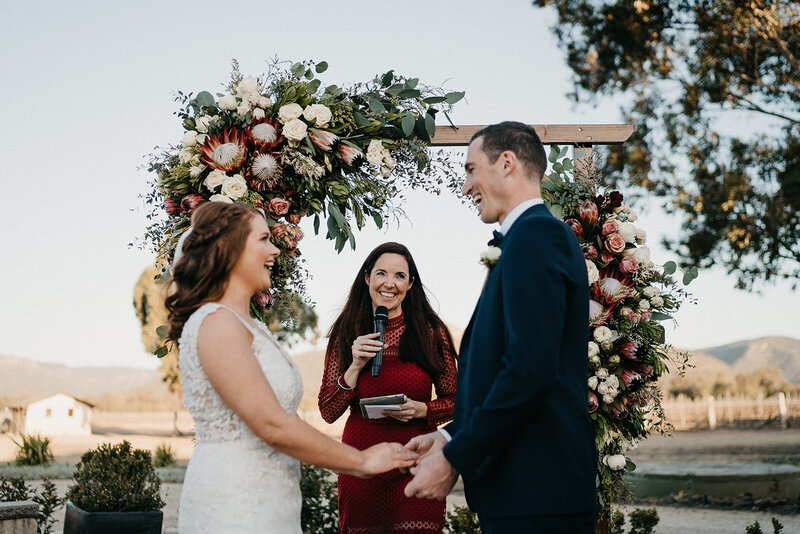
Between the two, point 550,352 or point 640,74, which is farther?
point 640,74

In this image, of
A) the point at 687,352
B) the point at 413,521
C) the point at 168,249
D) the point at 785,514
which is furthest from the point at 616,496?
the point at 785,514

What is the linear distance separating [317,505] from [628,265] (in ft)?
14.0

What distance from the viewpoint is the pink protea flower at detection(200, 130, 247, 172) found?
4.37 m

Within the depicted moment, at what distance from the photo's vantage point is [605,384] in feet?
14.4

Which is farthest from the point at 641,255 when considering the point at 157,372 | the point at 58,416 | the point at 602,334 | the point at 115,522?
the point at 157,372

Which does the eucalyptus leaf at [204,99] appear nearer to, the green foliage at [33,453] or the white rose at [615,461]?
the white rose at [615,461]

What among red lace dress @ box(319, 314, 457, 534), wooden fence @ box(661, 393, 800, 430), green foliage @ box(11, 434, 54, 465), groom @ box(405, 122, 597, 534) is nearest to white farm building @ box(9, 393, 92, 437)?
green foliage @ box(11, 434, 54, 465)

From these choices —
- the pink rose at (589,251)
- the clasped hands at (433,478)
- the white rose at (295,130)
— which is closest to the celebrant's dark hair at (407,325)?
the white rose at (295,130)

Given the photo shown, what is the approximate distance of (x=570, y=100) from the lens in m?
13.7

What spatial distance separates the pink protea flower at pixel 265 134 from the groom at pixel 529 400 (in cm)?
230

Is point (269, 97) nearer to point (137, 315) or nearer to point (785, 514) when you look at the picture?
point (785, 514)

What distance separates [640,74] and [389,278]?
35.6 feet

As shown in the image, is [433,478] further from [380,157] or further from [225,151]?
[225,151]

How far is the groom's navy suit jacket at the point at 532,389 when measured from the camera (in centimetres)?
226
